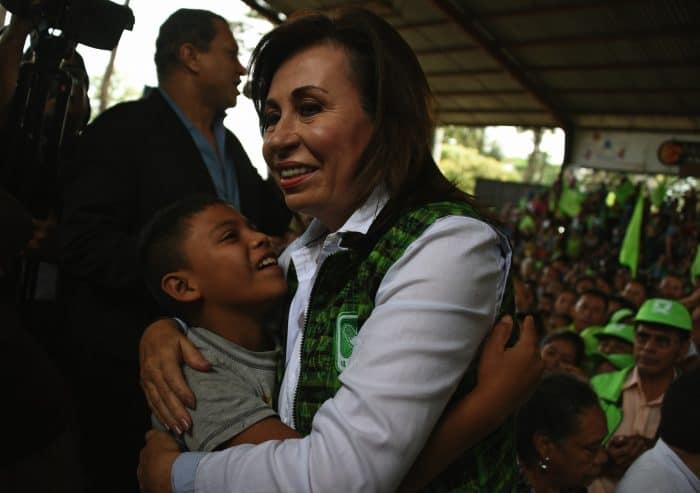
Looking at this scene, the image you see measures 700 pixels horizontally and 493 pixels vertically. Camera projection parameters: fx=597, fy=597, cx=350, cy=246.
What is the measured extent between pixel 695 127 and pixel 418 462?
1326 cm

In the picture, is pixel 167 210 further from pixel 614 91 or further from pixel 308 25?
pixel 614 91

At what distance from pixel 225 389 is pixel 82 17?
3.97ft

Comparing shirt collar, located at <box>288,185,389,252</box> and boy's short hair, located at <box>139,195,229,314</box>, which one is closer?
shirt collar, located at <box>288,185,389,252</box>

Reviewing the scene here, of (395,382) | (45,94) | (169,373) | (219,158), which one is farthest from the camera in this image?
(219,158)

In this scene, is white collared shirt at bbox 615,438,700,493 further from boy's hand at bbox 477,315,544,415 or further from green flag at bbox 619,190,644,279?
green flag at bbox 619,190,644,279

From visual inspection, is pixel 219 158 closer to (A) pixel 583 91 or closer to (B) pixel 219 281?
(B) pixel 219 281

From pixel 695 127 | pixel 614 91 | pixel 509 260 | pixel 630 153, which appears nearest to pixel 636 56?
pixel 614 91

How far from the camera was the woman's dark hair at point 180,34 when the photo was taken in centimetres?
207

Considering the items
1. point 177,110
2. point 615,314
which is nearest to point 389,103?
point 177,110

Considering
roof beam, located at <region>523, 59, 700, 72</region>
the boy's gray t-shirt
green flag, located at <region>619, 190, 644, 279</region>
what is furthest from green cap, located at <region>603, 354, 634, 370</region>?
roof beam, located at <region>523, 59, 700, 72</region>

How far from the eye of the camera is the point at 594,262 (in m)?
10.3

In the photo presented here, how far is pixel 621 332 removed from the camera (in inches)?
165

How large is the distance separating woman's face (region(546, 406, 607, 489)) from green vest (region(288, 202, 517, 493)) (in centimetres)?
115

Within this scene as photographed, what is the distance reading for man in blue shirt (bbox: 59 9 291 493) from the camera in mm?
1662
